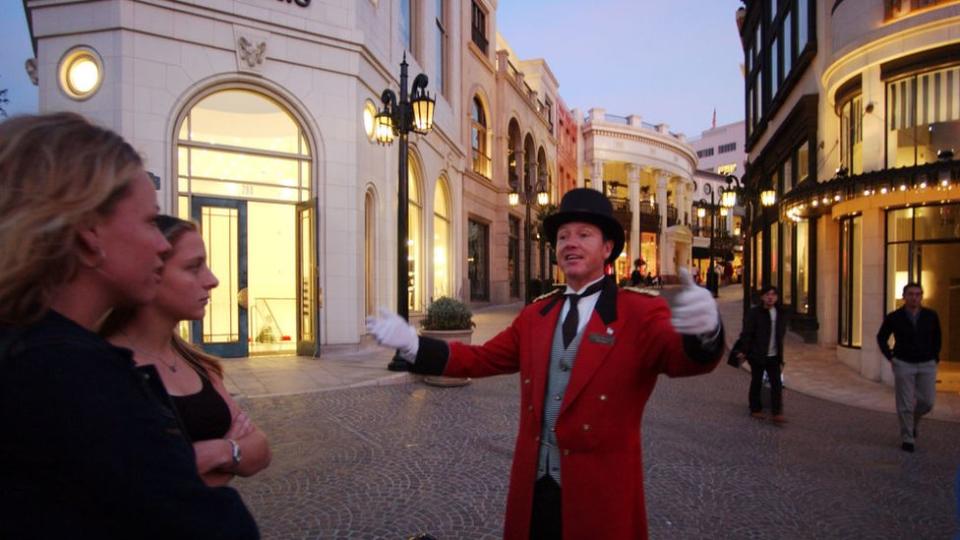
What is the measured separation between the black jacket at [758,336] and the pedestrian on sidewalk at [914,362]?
1287mm

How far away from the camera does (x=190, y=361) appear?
2.31m

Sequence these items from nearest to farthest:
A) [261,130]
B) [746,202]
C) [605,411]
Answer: [605,411] → [261,130] → [746,202]

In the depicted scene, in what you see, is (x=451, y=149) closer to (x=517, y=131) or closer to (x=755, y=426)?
(x=517, y=131)

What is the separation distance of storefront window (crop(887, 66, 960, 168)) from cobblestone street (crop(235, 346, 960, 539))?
5.61 metres

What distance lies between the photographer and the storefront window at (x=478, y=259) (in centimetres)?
2616

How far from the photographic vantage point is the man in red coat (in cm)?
235

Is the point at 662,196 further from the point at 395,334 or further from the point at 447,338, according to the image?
the point at 395,334

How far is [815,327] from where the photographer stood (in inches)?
645

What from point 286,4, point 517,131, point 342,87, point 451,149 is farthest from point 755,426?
point 517,131

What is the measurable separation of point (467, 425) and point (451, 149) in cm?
1568

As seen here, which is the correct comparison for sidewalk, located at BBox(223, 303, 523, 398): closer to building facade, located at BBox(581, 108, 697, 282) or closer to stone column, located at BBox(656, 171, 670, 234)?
building facade, located at BBox(581, 108, 697, 282)

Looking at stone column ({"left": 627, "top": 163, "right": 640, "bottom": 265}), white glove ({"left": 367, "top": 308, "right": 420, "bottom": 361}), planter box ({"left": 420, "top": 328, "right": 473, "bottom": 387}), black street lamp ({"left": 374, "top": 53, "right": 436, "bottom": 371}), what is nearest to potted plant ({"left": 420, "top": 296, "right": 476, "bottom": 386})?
planter box ({"left": 420, "top": 328, "right": 473, "bottom": 387})

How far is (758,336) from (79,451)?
28.3ft

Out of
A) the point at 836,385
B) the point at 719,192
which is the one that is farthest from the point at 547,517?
the point at 719,192
